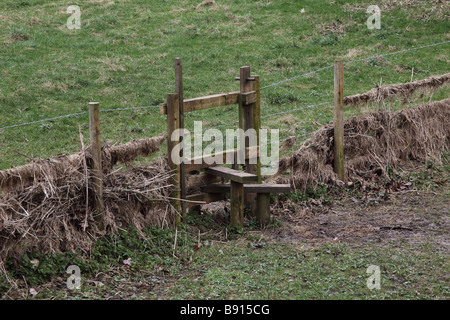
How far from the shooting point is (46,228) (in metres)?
6.23

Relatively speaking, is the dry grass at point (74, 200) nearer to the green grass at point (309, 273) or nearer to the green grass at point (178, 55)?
the green grass at point (309, 273)

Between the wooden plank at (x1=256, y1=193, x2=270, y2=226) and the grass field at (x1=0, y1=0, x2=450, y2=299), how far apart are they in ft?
0.40

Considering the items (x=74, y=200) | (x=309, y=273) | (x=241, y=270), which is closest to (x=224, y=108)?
(x=74, y=200)

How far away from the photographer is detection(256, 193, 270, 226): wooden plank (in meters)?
7.96

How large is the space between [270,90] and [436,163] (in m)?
4.48

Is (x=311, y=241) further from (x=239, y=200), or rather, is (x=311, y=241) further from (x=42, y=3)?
(x=42, y=3)

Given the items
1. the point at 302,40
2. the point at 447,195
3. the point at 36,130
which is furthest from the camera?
the point at 302,40

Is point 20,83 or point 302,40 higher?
point 302,40

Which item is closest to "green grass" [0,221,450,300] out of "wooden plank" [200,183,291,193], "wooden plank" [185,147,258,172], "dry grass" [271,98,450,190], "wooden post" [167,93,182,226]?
"wooden post" [167,93,182,226]

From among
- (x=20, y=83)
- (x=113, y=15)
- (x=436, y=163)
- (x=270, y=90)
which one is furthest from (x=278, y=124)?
(x=113, y=15)

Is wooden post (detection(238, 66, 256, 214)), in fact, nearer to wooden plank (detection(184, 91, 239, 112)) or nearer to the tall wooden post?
the tall wooden post

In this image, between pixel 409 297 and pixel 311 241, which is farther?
pixel 311 241

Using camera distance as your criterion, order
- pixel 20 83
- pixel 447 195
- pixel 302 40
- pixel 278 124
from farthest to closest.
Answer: pixel 302 40
pixel 20 83
pixel 278 124
pixel 447 195
